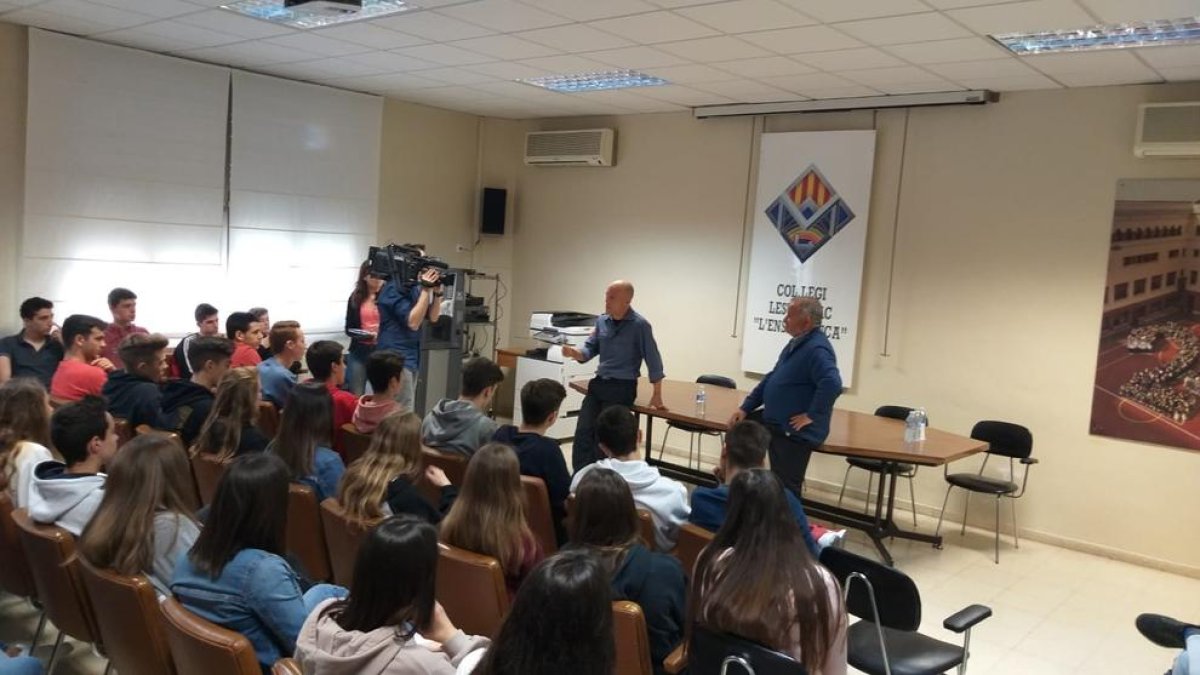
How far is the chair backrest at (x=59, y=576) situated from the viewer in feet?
8.43

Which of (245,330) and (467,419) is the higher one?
(245,330)

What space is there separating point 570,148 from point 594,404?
3.45 metres

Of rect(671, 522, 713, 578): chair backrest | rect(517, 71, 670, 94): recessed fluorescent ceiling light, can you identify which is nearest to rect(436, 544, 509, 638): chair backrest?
rect(671, 522, 713, 578): chair backrest

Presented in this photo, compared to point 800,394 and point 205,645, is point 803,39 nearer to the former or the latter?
point 800,394

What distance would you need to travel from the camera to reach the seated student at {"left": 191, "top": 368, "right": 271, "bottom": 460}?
145 inches

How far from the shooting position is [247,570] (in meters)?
2.19

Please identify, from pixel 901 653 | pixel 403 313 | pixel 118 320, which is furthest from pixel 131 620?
pixel 118 320

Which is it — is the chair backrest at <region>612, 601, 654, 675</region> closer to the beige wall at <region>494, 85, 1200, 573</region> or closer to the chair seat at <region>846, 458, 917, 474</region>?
the chair seat at <region>846, 458, 917, 474</region>

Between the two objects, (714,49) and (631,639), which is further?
(714,49)

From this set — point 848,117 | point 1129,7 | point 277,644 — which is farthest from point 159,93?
point 1129,7

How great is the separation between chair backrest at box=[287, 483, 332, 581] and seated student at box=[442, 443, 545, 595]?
0.72 metres

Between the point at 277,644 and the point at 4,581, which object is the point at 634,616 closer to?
the point at 277,644

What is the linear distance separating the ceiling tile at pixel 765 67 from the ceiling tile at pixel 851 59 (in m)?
0.11

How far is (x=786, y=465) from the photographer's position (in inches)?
199
